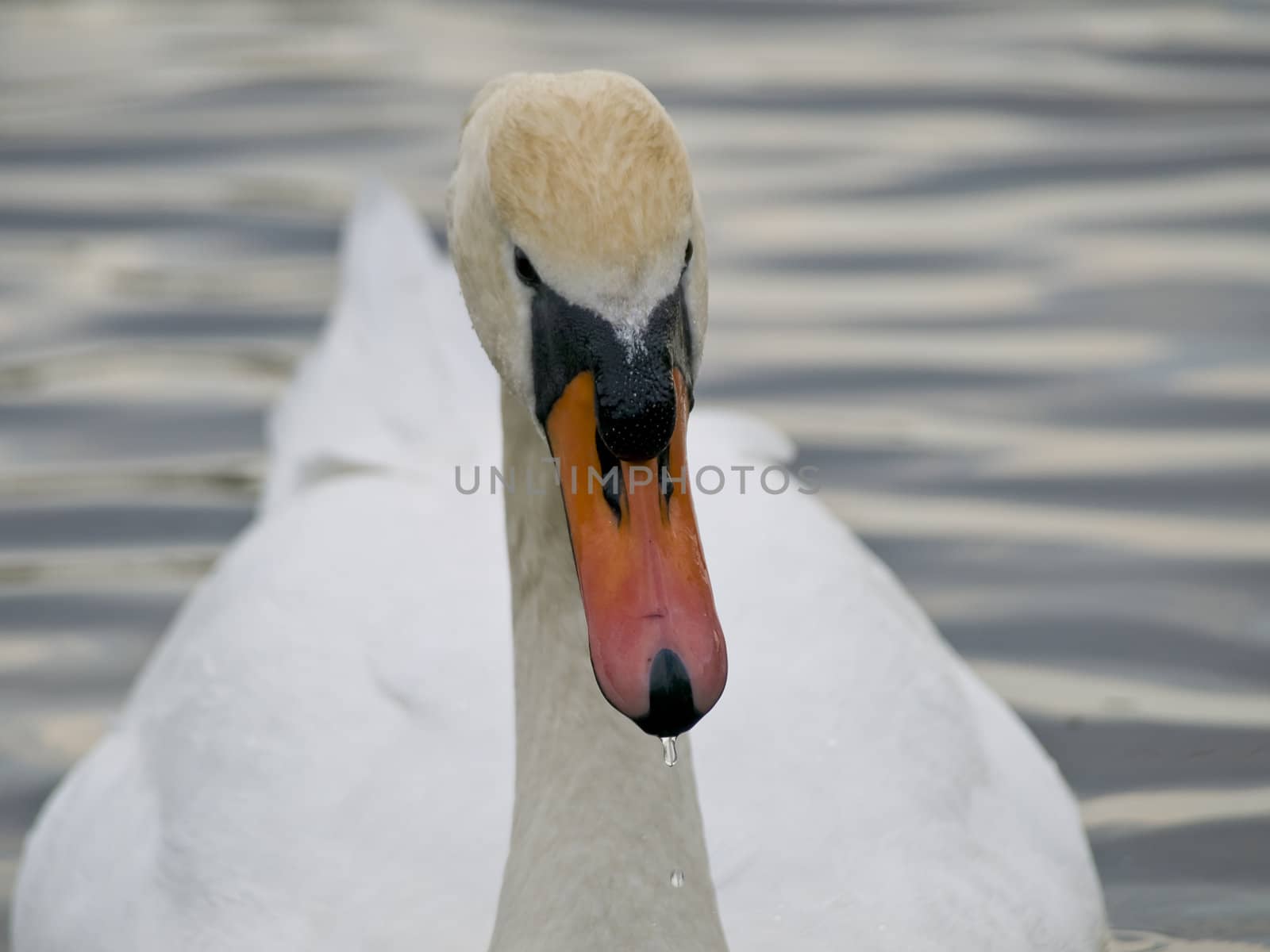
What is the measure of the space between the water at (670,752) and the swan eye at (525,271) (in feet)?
2.18

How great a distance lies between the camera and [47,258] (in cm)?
864

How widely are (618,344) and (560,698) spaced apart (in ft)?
2.79

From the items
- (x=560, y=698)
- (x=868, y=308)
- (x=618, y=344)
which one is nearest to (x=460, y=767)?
(x=560, y=698)

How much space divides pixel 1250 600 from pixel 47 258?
476 cm

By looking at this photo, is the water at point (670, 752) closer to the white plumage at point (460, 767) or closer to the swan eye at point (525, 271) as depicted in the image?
the white plumage at point (460, 767)

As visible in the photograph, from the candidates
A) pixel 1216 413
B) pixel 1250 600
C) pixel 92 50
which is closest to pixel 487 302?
pixel 1250 600

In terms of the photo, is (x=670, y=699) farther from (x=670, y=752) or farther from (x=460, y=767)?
(x=460, y=767)

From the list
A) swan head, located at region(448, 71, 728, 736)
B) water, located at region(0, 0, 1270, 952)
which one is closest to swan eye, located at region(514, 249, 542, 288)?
swan head, located at region(448, 71, 728, 736)

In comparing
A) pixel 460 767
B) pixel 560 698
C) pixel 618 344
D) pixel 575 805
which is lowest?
pixel 460 767

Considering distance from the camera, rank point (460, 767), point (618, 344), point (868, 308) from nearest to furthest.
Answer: point (618, 344), point (460, 767), point (868, 308)

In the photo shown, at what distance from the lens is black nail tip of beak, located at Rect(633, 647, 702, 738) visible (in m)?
2.75

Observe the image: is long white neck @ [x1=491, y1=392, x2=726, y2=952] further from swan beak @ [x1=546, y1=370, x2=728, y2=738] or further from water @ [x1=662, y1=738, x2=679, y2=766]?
swan beak @ [x1=546, y1=370, x2=728, y2=738]

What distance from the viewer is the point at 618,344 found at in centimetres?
290

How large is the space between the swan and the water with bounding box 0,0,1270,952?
0.74 m
